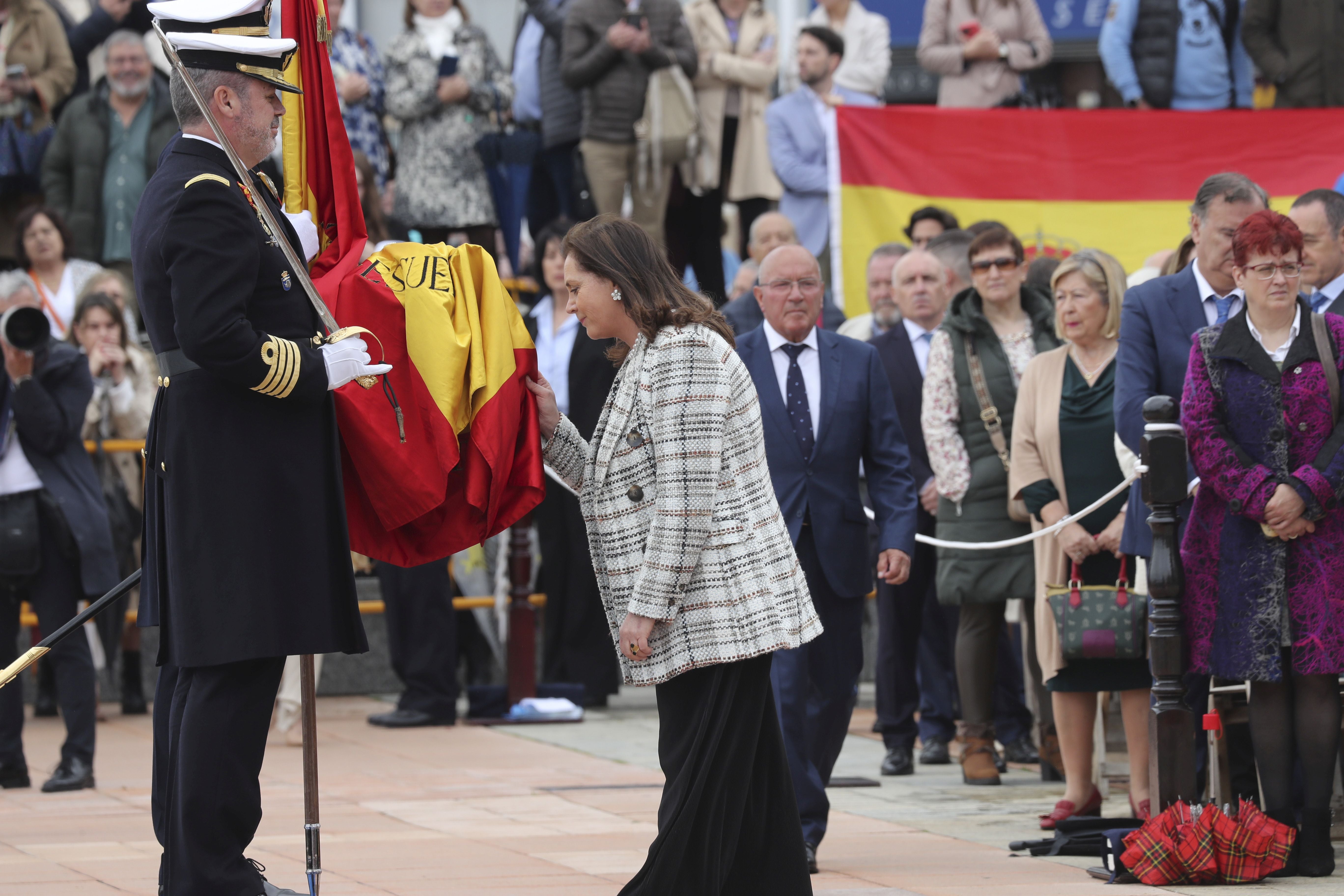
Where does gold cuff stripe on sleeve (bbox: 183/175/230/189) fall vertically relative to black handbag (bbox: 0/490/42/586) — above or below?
above

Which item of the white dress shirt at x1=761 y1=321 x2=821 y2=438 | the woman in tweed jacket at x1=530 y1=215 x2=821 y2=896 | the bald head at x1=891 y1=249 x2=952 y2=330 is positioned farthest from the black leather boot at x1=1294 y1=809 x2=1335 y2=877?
the bald head at x1=891 y1=249 x2=952 y2=330

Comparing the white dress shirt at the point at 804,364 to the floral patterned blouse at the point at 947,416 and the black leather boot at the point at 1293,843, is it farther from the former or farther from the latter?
the black leather boot at the point at 1293,843

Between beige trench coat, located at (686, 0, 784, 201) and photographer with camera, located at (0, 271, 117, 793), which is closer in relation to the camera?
photographer with camera, located at (0, 271, 117, 793)

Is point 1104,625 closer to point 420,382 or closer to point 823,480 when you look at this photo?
point 823,480

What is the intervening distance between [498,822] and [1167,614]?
2720 millimetres

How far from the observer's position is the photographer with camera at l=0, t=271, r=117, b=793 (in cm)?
825

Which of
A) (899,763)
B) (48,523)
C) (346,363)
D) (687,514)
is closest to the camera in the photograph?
(346,363)

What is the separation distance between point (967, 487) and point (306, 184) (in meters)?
3.97

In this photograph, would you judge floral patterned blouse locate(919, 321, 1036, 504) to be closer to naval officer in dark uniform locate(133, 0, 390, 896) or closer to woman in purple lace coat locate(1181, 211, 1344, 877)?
woman in purple lace coat locate(1181, 211, 1344, 877)

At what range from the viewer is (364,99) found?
40.7ft

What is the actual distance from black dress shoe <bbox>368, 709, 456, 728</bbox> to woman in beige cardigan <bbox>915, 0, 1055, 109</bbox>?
5677 millimetres

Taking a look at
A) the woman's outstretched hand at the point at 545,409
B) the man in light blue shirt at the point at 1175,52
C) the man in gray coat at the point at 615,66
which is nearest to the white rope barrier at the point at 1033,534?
the woman's outstretched hand at the point at 545,409

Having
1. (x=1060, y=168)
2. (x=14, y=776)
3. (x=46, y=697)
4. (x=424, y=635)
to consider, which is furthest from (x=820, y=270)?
(x=46, y=697)

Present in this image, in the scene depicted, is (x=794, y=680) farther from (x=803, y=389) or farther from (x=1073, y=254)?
(x=1073, y=254)
